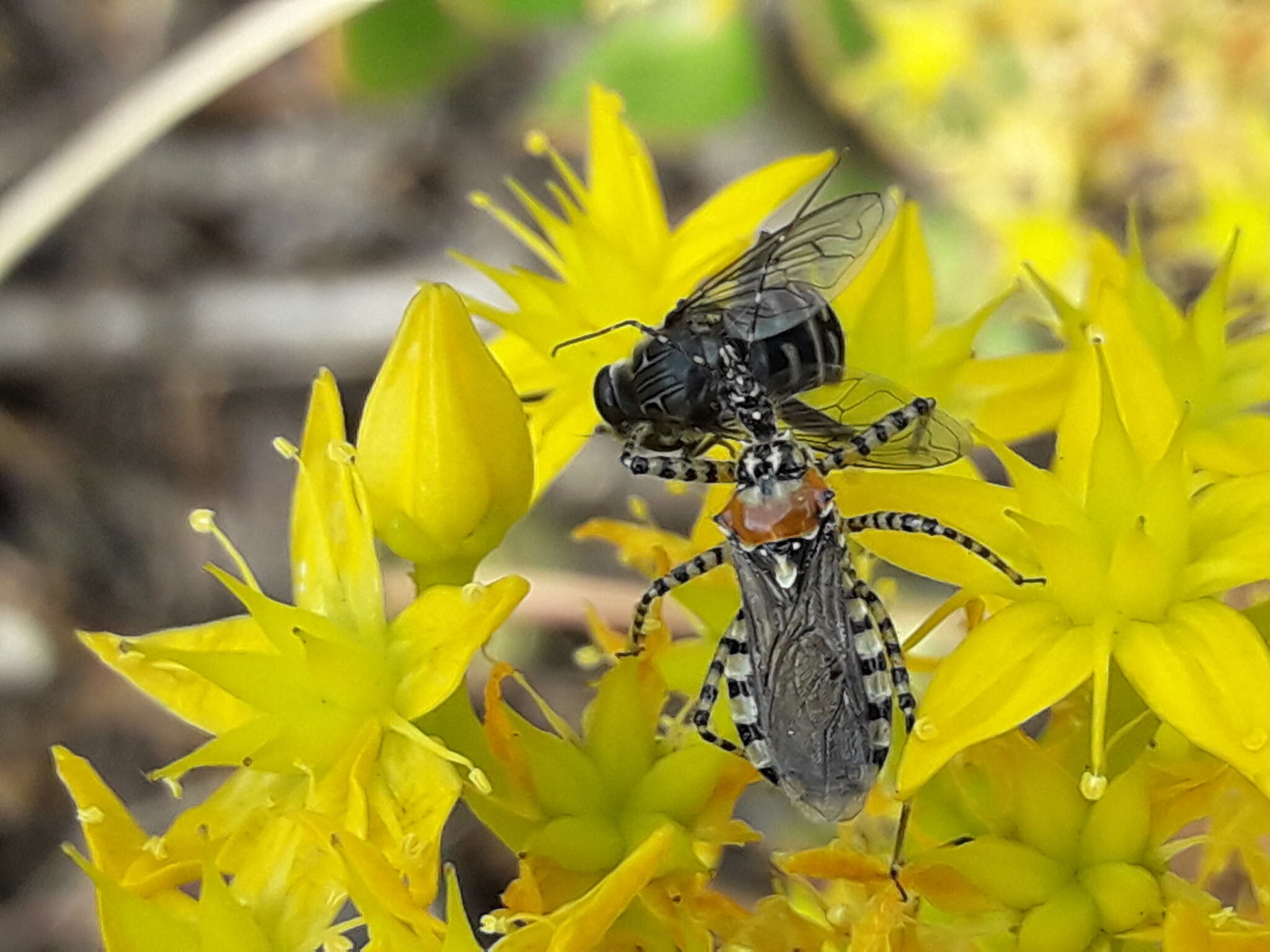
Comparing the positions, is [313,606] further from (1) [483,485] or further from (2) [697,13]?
(2) [697,13]

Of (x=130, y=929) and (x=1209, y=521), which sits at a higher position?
(x=1209, y=521)

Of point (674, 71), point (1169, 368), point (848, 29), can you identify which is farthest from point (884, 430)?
point (848, 29)

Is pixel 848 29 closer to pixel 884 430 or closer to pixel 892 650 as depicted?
pixel 884 430

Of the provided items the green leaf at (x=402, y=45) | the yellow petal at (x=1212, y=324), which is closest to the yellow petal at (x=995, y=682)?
the yellow petal at (x=1212, y=324)

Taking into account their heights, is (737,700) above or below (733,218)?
below

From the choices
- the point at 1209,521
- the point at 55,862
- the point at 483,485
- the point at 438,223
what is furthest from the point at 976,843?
the point at 438,223

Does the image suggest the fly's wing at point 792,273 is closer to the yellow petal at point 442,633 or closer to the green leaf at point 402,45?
the yellow petal at point 442,633
